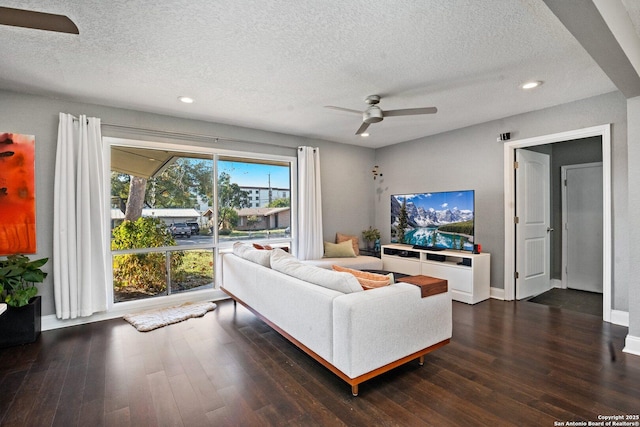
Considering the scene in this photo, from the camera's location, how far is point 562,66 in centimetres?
272

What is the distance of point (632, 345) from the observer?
2678 mm

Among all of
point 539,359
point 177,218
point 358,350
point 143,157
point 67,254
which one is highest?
point 143,157

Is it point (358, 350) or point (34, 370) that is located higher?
point (358, 350)

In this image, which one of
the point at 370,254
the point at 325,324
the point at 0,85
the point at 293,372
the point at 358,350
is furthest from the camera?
the point at 370,254

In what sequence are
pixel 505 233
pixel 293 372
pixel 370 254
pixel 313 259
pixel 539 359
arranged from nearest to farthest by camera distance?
pixel 293 372 → pixel 539 359 → pixel 505 233 → pixel 313 259 → pixel 370 254

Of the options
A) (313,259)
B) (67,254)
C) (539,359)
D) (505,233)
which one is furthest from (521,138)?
(67,254)

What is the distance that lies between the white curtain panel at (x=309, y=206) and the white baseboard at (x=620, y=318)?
3.64 meters

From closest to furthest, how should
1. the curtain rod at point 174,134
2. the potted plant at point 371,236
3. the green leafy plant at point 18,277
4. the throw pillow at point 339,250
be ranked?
1. the green leafy plant at point 18,277
2. the curtain rod at point 174,134
3. the throw pillow at point 339,250
4. the potted plant at point 371,236

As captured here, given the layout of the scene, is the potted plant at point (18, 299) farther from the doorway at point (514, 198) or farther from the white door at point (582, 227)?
the white door at point (582, 227)

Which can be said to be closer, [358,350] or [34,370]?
[358,350]

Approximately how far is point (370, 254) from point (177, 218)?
320cm

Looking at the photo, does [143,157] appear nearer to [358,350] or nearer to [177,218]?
[177,218]

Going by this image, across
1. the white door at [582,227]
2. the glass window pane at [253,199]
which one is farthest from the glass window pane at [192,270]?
the white door at [582,227]

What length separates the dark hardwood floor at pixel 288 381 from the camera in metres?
1.90
